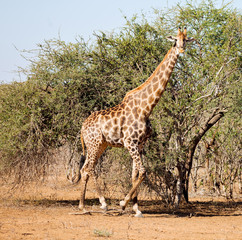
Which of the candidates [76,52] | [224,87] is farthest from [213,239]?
[76,52]

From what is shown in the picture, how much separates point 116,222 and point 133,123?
2245mm

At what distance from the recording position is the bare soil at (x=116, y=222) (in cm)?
→ 709

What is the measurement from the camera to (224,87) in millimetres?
10578

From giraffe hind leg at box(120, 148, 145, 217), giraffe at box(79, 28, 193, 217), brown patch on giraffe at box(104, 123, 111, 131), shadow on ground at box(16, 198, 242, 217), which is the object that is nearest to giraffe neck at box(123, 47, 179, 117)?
giraffe at box(79, 28, 193, 217)

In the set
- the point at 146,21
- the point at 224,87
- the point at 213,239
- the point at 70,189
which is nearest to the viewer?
the point at 213,239

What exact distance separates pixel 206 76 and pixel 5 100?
5377 millimetres

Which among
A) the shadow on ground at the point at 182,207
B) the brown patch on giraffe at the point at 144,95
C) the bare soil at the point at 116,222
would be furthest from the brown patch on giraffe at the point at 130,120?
the shadow on ground at the point at 182,207

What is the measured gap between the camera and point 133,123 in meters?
9.52

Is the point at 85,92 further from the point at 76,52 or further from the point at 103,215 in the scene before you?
the point at 103,215

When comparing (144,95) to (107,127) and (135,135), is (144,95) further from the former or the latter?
(107,127)

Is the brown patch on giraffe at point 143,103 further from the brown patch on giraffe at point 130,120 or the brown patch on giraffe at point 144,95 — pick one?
the brown patch on giraffe at point 130,120

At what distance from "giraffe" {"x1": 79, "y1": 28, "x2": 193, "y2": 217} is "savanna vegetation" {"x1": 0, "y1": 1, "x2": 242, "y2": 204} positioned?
796mm

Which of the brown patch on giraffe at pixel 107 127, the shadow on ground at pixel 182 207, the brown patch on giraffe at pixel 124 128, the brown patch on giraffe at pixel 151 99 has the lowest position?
the shadow on ground at pixel 182 207

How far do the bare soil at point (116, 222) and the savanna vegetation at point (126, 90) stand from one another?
34.6 inches
